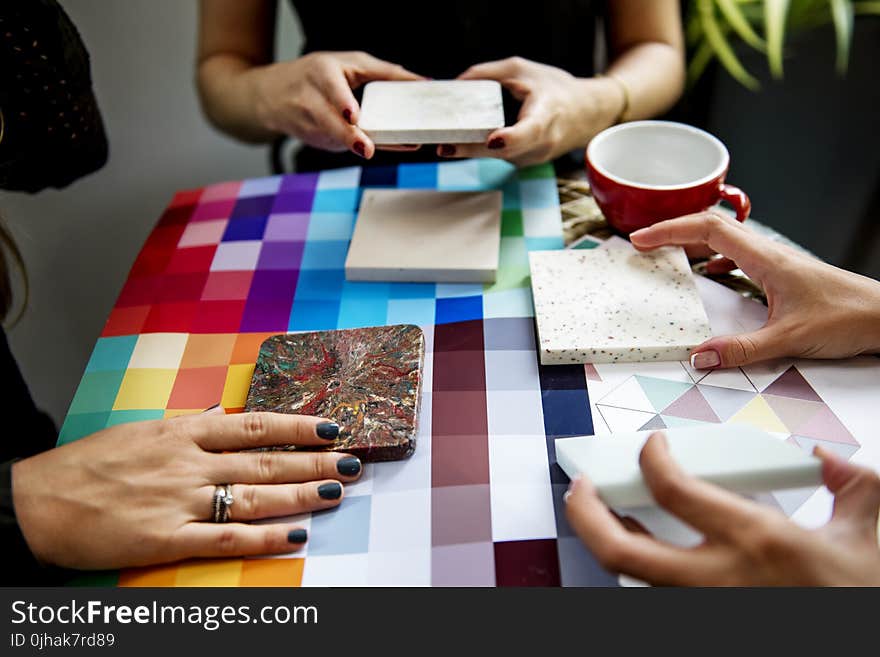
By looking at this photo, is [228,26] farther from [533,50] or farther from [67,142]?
[533,50]

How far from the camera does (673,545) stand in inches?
20.9

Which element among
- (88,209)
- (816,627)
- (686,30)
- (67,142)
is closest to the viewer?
(816,627)

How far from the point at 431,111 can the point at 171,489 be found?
500 millimetres

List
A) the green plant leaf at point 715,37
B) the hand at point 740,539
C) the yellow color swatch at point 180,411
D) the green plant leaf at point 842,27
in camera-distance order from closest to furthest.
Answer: the hand at point 740,539, the yellow color swatch at point 180,411, the green plant leaf at point 842,27, the green plant leaf at point 715,37

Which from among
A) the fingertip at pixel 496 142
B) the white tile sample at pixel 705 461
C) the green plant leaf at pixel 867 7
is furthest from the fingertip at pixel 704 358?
the green plant leaf at pixel 867 7

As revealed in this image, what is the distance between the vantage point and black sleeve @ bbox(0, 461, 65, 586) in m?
0.59

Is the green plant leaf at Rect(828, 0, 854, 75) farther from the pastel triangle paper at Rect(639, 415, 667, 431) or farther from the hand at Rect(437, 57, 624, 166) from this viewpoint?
the pastel triangle paper at Rect(639, 415, 667, 431)

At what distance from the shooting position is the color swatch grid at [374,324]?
0.57m

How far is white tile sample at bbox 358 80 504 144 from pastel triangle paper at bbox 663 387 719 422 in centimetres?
36

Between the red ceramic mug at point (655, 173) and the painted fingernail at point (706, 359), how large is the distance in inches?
7.6

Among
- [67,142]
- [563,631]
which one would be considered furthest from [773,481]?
[67,142]

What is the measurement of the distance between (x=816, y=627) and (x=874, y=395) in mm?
261

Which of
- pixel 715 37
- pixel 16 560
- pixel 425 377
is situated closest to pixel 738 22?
Result: pixel 715 37

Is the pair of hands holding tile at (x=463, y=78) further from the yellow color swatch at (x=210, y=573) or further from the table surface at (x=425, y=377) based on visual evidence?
the yellow color swatch at (x=210, y=573)
